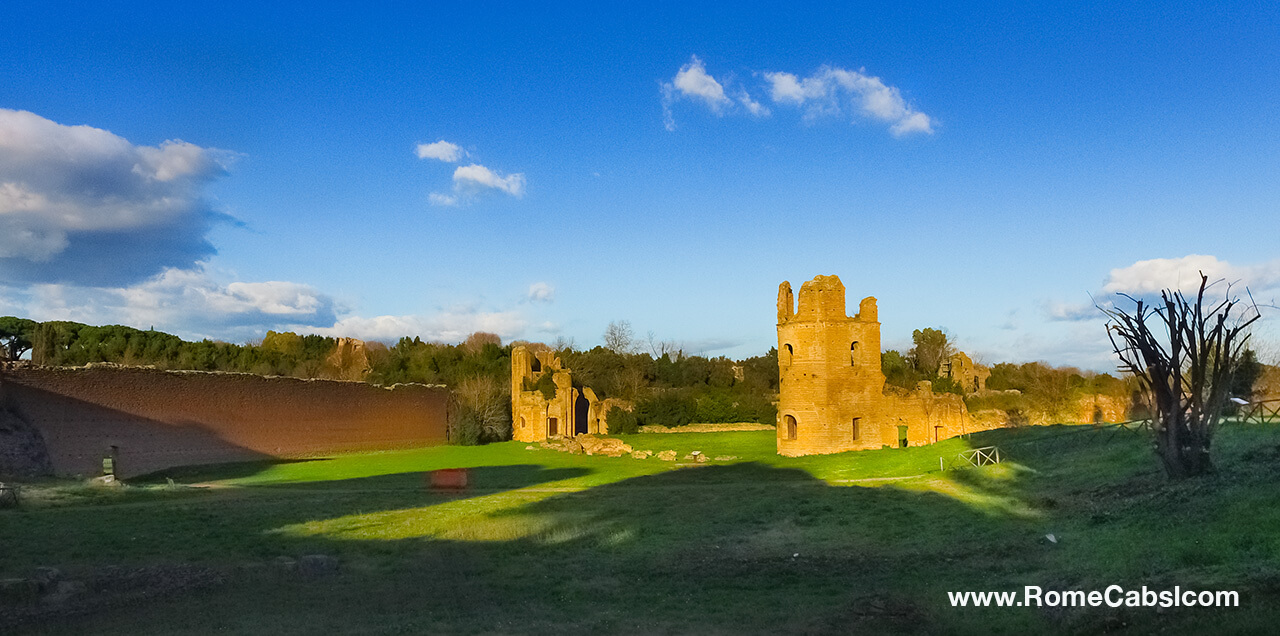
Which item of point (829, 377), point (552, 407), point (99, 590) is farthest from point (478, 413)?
point (99, 590)

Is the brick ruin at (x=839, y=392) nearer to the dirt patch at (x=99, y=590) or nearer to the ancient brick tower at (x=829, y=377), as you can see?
the ancient brick tower at (x=829, y=377)

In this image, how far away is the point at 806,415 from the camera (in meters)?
29.8

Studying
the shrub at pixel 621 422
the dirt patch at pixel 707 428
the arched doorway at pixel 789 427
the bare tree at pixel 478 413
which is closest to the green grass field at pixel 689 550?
the arched doorway at pixel 789 427

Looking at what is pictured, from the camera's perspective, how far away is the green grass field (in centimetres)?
805

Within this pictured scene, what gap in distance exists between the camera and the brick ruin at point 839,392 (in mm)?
29641

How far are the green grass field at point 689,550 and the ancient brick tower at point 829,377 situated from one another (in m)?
9.34

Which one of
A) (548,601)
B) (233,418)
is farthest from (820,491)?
(233,418)

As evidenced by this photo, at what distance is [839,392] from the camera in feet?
97.4

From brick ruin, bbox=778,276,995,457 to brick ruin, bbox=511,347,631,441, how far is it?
19.3 m

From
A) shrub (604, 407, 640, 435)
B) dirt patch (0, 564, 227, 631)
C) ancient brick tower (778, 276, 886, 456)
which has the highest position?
ancient brick tower (778, 276, 886, 456)

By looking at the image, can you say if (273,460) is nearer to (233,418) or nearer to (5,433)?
(233,418)

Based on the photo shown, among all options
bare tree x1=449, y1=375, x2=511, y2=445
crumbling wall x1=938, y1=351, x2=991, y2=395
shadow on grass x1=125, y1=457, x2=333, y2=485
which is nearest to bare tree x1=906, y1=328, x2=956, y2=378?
crumbling wall x1=938, y1=351, x2=991, y2=395

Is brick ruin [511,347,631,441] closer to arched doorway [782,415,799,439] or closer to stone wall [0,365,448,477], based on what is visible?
stone wall [0,365,448,477]

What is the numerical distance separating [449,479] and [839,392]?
13909 millimetres
